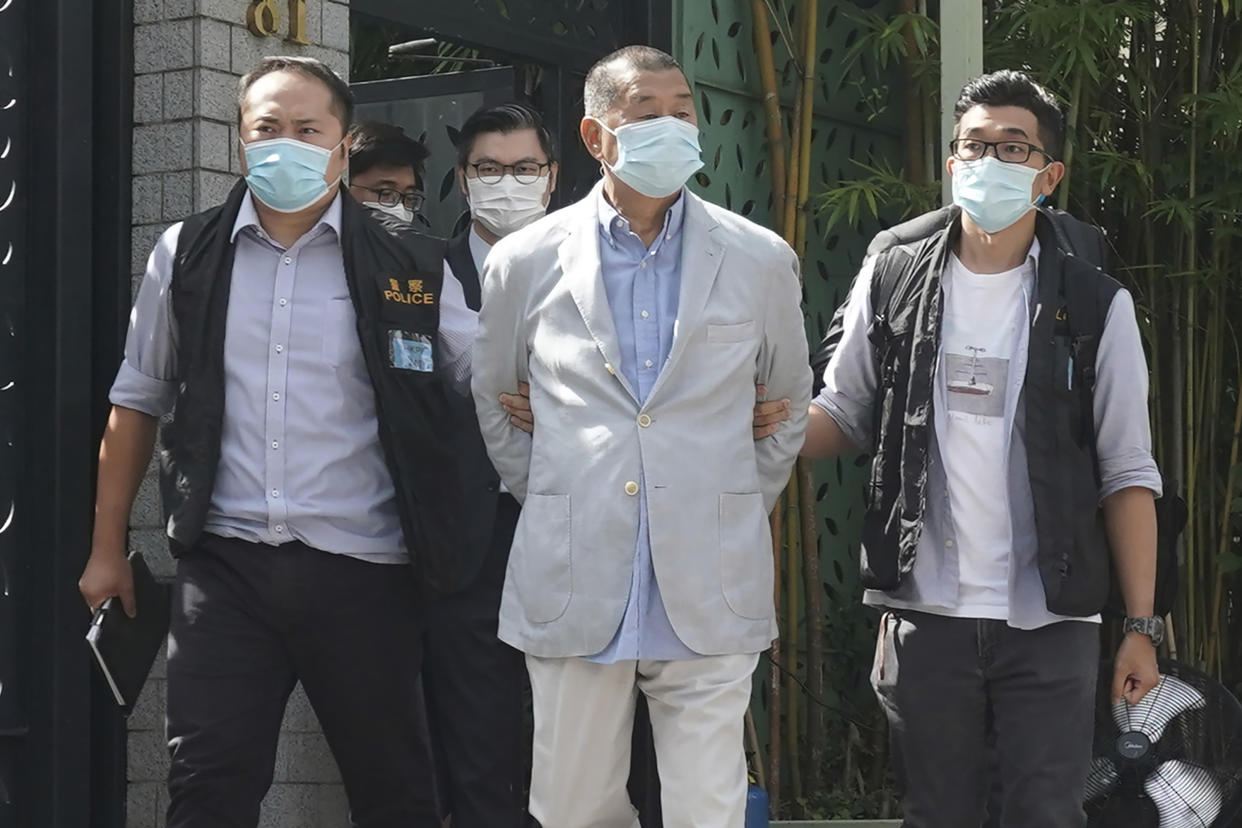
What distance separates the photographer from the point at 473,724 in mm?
5117

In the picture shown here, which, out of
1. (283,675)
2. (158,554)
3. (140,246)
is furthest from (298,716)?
(140,246)

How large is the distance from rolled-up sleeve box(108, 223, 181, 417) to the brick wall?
91 cm

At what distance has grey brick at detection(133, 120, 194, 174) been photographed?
5.25 meters

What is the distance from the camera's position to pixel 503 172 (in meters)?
5.50

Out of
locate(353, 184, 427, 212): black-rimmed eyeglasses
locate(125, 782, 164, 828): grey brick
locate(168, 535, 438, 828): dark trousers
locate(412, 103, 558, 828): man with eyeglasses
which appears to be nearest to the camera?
locate(168, 535, 438, 828): dark trousers

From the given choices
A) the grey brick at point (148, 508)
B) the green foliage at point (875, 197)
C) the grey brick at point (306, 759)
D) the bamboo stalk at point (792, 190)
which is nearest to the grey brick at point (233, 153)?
the grey brick at point (148, 508)

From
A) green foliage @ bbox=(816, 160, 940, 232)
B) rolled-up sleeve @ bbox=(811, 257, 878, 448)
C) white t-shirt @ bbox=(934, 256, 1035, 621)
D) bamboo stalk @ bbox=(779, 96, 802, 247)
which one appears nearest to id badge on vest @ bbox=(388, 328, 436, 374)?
rolled-up sleeve @ bbox=(811, 257, 878, 448)

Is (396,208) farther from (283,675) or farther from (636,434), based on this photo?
(636,434)

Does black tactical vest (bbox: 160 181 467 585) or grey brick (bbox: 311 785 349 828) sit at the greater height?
black tactical vest (bbox: 160 181 467 585)

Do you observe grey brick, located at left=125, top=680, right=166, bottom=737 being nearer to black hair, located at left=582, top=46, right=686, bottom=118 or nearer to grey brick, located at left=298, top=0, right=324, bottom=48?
grey brick, located at left=298, top=0, right=324, bottom=48

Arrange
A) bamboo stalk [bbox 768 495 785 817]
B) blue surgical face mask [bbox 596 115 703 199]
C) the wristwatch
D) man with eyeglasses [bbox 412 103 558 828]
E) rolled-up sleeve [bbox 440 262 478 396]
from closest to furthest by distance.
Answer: blue surgical face mask [bbox 596 115 703 199]
the wristwatch
rolled-up sleeve [bbox 440 262 478 396]
man with eyeglasses [bbox 412 103 558 828]
bamboo stalk [bbox 768 495 785 817]

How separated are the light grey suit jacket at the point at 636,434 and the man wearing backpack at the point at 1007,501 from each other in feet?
1.24

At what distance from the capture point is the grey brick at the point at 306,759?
543 cm

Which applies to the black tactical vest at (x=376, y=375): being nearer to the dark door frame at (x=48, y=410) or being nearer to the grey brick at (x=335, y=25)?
the dark door frame at (x=48, y=410)
